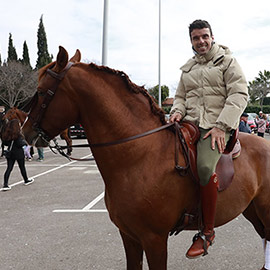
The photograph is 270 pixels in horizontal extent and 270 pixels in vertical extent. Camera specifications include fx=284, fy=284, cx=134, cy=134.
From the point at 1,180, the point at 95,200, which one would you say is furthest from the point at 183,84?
the point at 1,180

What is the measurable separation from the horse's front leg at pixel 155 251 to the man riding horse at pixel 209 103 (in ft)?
1.02

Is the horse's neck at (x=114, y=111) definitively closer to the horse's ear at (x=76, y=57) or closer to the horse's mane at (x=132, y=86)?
the horse's mane at (x=132, y=86)

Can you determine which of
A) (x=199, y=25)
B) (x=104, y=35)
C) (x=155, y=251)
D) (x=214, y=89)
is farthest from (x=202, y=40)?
(x=104, y=35)

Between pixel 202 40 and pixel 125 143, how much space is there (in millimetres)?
1101

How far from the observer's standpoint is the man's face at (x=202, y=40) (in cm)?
242

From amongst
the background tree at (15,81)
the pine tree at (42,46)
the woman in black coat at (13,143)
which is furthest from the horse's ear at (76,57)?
the pine tree at (42,46)

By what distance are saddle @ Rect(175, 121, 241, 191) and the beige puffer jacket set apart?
0.11 m

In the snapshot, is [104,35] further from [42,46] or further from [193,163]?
[42,46]

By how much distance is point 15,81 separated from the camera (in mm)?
32344

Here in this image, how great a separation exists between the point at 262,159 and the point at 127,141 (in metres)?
1.43

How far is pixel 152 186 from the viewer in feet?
7.25

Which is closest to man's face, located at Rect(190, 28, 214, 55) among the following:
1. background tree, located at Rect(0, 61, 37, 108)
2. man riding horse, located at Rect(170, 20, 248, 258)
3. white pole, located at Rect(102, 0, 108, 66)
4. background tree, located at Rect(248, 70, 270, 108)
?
man riding horse, located at Rect(170, 20, 248, 258)

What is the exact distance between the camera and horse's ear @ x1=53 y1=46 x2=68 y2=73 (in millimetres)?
2122

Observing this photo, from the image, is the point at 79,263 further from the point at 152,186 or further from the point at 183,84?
the point at 183,84
